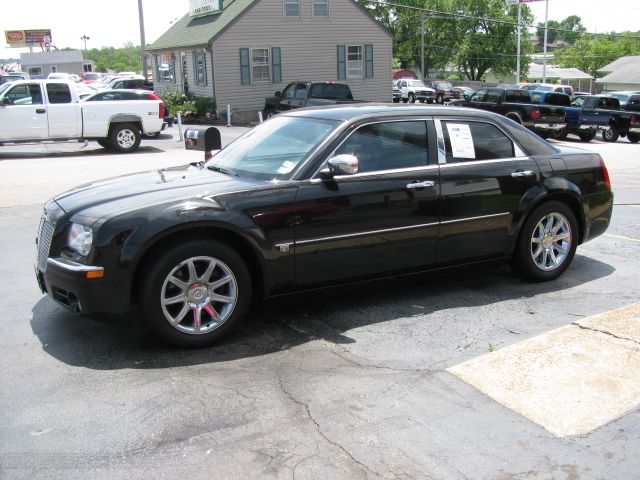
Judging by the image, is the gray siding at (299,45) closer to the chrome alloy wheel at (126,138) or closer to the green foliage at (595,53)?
the chrome alloy wheel at (126,138)

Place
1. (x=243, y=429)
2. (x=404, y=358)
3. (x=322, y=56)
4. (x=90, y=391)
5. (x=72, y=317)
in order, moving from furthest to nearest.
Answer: (x=322, y=56), (x=72, y=317), (x=404, y=358), (x=90, y=391), (x=243, y=429)

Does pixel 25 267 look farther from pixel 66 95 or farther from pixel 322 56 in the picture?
pixel 322 56

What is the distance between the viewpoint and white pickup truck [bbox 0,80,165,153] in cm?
1656

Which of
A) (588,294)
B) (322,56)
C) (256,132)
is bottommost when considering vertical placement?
(588,294)

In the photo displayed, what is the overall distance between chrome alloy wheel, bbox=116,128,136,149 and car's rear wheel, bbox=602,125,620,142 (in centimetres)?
1677

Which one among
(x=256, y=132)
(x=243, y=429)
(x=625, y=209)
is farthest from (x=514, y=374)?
(x=625, y=209)

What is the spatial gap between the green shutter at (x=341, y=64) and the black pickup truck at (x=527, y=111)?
10343 millimetres

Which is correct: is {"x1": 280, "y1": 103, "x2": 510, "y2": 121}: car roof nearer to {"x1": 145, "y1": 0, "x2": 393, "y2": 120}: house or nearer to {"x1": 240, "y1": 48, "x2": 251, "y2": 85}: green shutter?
{"x1": 145, "y1": 0, "x2": 393, "y2": 120}: house

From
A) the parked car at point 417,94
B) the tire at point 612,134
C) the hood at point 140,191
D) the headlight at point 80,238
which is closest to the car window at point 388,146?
the hood at point 140,191

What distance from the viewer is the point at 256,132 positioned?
5.89m

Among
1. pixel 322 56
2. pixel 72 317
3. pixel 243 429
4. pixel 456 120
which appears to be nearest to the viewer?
pixel 243 429

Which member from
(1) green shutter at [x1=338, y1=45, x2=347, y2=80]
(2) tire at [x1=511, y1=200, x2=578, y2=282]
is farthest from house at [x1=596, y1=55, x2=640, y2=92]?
(2) tire at [x1=511, y1=200, x2=578, y2=282]

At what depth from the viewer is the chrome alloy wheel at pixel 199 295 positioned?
447cm

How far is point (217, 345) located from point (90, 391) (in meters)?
0.97
